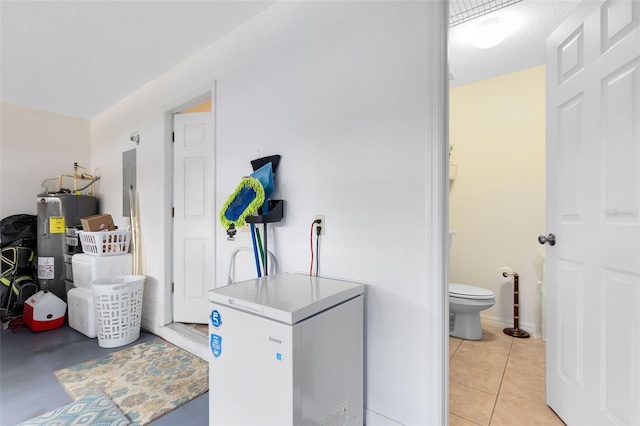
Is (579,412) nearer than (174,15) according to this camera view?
Yes

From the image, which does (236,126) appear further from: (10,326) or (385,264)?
(10,326)

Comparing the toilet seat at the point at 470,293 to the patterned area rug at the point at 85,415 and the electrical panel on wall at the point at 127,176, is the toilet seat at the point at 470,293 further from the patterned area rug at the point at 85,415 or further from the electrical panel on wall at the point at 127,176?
the electrical panel on wall at the point at 127,176

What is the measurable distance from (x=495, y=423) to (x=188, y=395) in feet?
5.79

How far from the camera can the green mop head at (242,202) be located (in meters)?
1.67

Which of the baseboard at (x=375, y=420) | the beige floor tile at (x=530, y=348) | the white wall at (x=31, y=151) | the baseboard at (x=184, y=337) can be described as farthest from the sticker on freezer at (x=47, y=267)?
the beige floor tile at (x=530, y=348)

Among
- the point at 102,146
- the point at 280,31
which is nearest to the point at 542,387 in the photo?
the point at 280,31

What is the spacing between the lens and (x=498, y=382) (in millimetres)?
1821

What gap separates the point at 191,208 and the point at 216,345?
5.78 ft

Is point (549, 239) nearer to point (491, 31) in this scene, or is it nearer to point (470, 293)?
point (470, 293)

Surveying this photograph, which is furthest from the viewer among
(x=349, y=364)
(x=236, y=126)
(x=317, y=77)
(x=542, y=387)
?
(x=236, y=126)

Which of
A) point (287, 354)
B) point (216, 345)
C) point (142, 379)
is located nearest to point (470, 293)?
point (287, 354)

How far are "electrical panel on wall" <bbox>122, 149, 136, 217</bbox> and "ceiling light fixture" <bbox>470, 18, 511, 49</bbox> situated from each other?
3.39 m

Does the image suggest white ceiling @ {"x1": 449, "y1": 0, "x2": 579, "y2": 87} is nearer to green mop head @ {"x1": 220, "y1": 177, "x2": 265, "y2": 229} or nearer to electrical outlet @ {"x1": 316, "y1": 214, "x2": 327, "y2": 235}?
electrical outlet @ {"x1": 316, "y1": 214, "x2": 327, "y2": 235}

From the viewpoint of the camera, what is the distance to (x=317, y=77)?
1.65 metres
